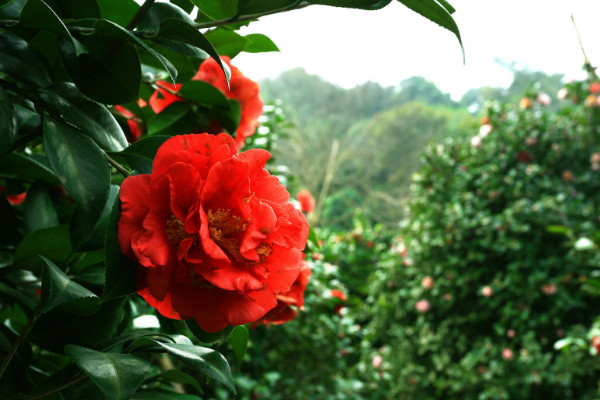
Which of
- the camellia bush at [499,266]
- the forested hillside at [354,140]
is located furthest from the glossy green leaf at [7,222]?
the forested hillside at [354,140]

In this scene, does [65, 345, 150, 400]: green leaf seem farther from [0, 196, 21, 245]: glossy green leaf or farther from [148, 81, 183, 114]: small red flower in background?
[148, 81, 183, 114]: small red flower in background

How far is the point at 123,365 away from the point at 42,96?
0.77ft

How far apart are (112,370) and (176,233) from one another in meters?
0.11

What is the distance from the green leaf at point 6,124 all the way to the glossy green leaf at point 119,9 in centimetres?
17

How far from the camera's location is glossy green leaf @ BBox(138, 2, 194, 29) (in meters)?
0.45

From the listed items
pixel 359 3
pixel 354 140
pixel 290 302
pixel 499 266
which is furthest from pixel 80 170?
pixel 354 140

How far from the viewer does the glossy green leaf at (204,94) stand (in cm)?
64

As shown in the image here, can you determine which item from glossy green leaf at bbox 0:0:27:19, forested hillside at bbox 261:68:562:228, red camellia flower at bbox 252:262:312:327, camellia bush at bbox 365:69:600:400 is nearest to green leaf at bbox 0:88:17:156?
glossy green leaf at bbox 0:0:27:19

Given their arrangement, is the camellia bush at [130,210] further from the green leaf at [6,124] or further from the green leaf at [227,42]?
the green leaf at [227,42]

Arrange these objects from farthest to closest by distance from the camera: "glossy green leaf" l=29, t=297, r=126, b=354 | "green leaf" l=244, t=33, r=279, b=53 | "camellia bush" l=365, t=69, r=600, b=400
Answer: "camellia bush" l=365, t=69, r=600, b=400 → "green leaf" l=244, t=33, r=279, b=53 → "glossy green leaf" l=29, t=297, r=126, b=354

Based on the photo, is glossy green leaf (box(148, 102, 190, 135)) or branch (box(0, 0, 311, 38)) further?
glossy green leaf (box(148, 102, 190, 135))

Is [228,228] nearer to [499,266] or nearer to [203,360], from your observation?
[203,360]

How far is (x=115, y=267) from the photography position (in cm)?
37

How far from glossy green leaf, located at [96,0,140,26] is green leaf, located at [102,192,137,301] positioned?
0.23m
